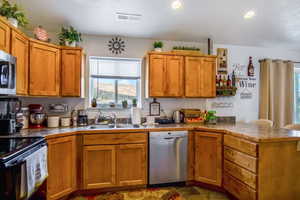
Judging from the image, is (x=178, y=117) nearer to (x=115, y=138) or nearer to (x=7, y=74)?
(x=115, y=138)

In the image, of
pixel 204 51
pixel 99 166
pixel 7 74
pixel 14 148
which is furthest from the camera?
pixel 204 51

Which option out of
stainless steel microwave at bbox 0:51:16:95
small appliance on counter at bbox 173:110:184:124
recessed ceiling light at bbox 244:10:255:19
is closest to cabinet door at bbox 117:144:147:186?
small appliance on counter at bbox 173:110:184:124

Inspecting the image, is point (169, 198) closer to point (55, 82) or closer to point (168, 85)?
point (168, 85)

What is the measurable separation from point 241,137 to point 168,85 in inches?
57.2

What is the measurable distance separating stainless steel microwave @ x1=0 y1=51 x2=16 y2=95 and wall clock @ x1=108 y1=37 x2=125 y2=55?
168 centimetres

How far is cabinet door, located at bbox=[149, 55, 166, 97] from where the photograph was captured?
10.5ft

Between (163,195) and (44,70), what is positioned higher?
(44,70)

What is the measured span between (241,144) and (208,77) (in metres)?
1.50

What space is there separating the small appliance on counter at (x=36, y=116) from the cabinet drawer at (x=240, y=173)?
110 inches

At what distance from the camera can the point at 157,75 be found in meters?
3.21

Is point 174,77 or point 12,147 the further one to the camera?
point 174,77

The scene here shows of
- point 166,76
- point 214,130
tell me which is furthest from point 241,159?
point 166,76

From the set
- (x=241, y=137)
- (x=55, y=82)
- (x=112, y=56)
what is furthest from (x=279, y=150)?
(x=55, y=82)

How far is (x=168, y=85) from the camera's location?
3244mm
